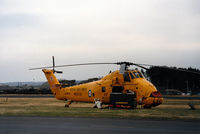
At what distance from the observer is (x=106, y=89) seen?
26656mm

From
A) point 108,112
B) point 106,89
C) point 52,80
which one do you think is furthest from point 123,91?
point 52,80

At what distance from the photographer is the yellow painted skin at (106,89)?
23675 millimetres

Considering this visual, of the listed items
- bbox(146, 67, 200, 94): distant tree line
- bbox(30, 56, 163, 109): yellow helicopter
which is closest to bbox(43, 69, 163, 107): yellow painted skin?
bbox(30, 56, 163, 109): yellow helicopter

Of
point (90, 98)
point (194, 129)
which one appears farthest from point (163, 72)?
point (194, 129)


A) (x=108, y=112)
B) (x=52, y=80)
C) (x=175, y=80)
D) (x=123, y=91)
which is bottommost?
(x=108, y=112)

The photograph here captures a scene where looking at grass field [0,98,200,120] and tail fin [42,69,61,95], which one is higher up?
tail fin [42,69,61,95]

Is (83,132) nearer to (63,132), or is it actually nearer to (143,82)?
(63,132)

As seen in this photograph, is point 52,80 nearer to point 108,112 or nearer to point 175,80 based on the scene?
point 108,112

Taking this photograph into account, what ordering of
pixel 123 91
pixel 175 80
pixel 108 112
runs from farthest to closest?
pixel 175 80, pixel 123 91, pixel 108 112

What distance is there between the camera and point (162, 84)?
106 meters

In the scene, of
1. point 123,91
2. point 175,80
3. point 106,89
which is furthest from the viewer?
point 175,80

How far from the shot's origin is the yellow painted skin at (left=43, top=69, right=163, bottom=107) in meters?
23.7

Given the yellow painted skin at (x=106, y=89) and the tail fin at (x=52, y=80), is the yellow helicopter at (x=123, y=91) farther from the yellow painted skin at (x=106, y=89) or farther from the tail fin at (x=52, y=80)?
the tail fin at (x=52, y=80)

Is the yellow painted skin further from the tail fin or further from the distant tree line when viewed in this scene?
the distant tree line
